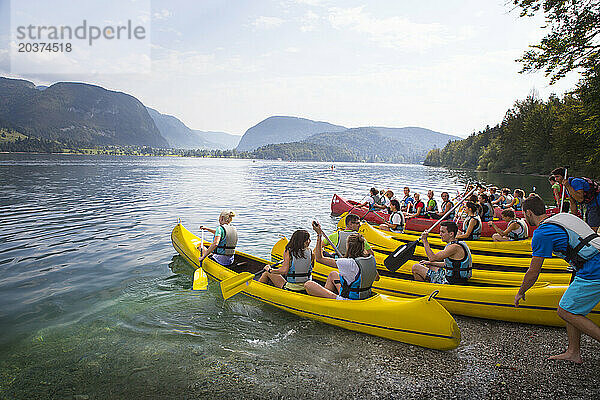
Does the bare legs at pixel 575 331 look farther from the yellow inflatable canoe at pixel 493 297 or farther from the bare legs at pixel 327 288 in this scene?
the bare legs at pixel 327 288

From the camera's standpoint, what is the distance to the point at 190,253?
30.7 feet

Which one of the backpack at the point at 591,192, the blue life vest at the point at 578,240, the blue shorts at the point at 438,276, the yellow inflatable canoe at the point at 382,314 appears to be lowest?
the yellow inflatable canoe at the point at 382,314

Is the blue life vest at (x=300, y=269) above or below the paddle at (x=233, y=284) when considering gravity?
above

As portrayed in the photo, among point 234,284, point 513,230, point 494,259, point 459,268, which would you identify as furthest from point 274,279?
point 513,230

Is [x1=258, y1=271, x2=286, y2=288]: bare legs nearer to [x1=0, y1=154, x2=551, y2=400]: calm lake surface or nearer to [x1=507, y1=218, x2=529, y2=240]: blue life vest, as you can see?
[x1=0, y1=154, x2=551, y2=400]: calm lake surface

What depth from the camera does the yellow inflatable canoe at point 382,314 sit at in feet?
15.9

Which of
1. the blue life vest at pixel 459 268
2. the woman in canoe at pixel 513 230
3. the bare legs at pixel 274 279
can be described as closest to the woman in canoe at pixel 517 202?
the woman in canoe at pixel 513 230

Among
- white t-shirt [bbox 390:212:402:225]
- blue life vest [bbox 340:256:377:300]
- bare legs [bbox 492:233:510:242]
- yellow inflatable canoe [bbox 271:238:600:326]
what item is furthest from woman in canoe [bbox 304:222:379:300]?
white t-shirt [bbox 390:212:402:225]

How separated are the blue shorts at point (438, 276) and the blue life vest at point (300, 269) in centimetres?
215

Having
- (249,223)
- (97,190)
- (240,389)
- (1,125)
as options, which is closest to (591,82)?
(249,223)

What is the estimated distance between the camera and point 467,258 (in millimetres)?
6219

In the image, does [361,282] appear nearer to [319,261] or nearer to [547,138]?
[319,261]

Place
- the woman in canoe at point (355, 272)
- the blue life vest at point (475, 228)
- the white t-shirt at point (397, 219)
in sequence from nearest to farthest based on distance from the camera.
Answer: the woman in canoe at point (355, 272) → the blue life vest at point (475, 228) → the white t-shirt at point (397, 219)

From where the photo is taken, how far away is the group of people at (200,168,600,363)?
3957 mm
